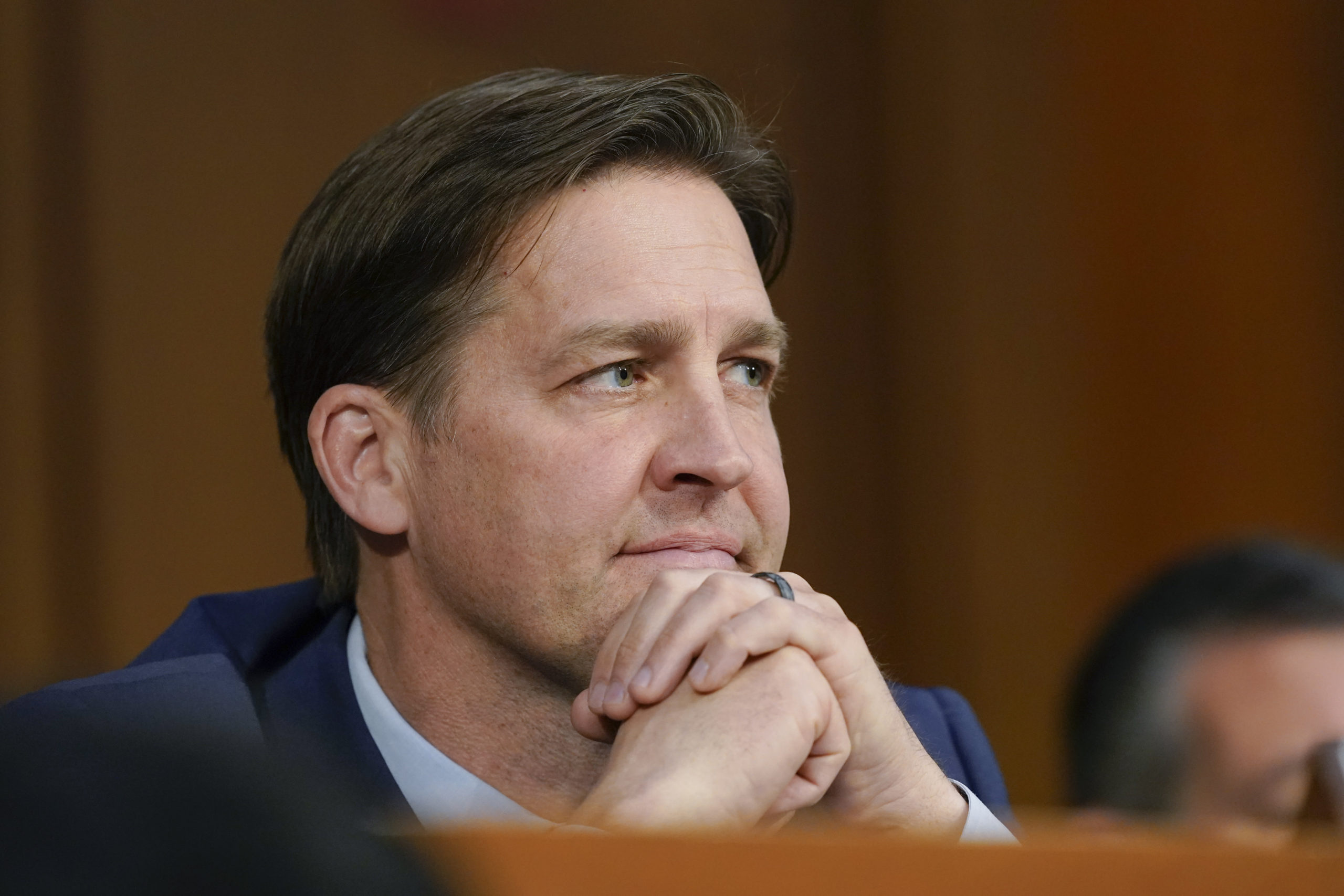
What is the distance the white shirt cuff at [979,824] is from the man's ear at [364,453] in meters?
0.77

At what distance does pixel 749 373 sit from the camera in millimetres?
1894

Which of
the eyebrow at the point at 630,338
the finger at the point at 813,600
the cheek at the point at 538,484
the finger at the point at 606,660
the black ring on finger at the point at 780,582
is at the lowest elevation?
the finger at the point at 606,660

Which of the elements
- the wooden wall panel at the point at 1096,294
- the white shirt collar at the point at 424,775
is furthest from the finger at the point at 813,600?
the wooden wall panel at the point at 1096,294

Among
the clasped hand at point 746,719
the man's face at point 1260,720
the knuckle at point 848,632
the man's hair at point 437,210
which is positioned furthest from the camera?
the man's face at point 1260,720

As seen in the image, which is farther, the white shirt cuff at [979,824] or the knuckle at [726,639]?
→ the white shirt cuff at [979,824]

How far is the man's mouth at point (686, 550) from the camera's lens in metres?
1.68

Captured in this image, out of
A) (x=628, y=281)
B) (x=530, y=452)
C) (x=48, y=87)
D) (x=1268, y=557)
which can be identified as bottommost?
(x=1268, y=557)

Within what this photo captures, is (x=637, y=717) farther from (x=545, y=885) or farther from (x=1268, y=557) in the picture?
(x=1268, y=557)

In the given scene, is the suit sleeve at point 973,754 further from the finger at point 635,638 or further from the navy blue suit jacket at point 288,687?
the finger at point 635,638

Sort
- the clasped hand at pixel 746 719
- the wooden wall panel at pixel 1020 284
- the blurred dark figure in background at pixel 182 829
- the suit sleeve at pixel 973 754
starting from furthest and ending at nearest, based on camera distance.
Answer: the wooden wall panel at pixel 1020 284
the suit sleeve at pixel 973 754
the clasped hand at pixel 746 719
the blurred dark figure in background at pixel 182 829

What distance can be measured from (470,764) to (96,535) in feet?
5.75

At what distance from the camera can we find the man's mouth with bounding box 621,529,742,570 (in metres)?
1.68

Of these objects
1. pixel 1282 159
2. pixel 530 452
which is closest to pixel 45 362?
pixel 530 452

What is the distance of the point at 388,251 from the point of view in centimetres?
183
